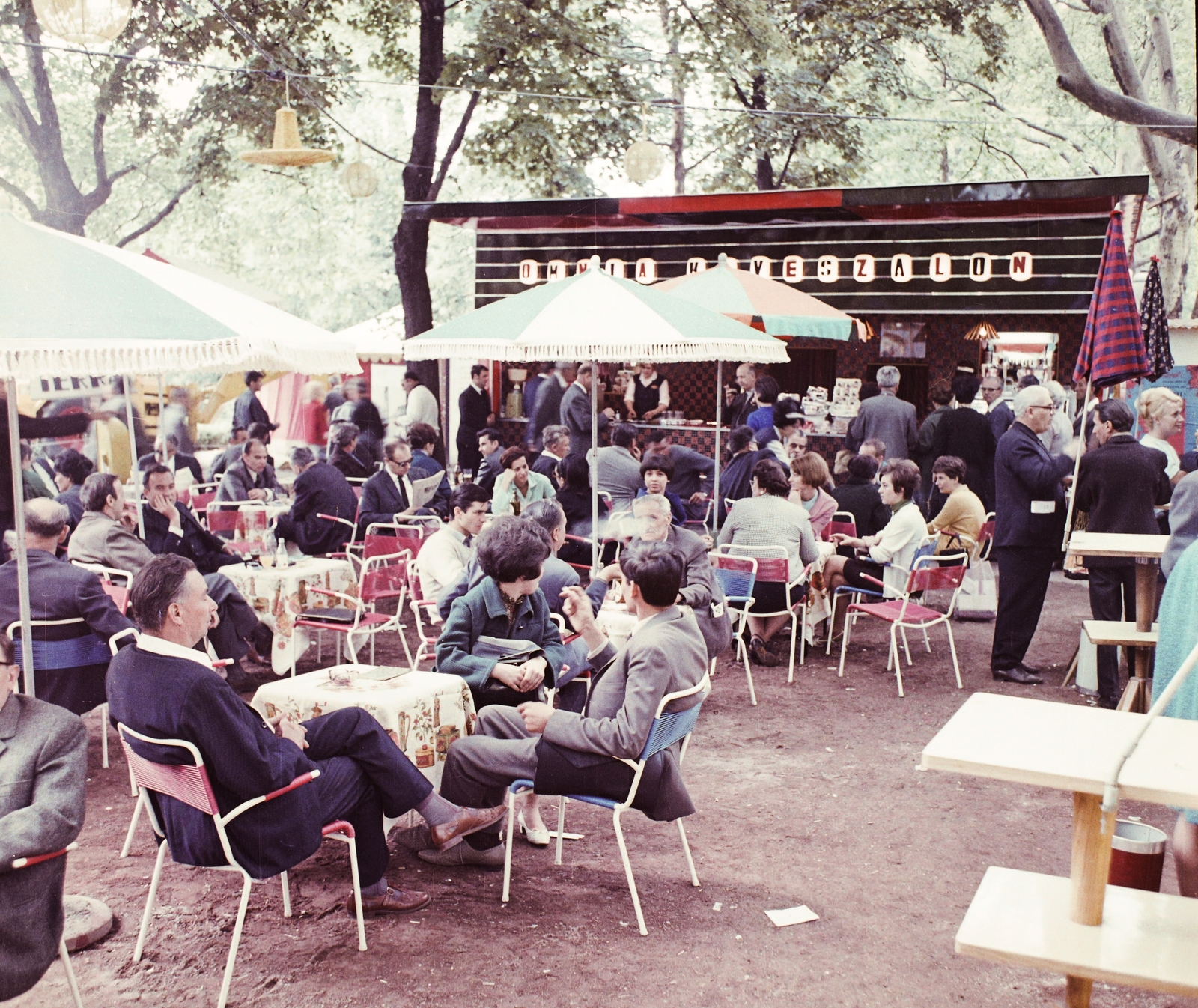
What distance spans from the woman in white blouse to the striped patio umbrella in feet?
5.78

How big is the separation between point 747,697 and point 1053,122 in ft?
67.8

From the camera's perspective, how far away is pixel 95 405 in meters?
12.3

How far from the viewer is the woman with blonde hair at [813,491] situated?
829 centimetres

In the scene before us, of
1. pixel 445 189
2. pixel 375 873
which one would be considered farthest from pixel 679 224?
pixel 445 189

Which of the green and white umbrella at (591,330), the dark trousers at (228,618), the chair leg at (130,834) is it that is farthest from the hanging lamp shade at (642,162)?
the chair leg at (130,834)

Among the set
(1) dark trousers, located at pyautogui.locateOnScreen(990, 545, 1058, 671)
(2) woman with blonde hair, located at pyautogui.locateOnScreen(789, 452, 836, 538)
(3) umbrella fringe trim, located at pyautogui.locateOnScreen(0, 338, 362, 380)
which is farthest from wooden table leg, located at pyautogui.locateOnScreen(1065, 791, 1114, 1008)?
(2) woman with blonde hair, located at pyautogui.locateOnScreen(789, 452, 836, 538)

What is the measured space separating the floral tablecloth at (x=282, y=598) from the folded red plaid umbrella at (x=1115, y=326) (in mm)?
4489

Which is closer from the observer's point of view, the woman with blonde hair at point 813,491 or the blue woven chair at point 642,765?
the blue woven chair at point 642,765

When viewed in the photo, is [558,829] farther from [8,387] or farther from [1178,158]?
[1178,158]

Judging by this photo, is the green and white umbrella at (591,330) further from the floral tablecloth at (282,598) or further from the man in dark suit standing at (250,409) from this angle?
the man in dark suit standing at (250,409)

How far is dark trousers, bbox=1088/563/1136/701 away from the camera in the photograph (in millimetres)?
6926

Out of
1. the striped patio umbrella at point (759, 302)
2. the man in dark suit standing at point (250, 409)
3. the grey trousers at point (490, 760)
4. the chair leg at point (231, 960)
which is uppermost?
the striped patio umbrella at point (759, 302)

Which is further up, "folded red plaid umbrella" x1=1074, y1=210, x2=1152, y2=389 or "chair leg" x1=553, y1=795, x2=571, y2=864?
"folded red plaid umbrella" x1=1074, y1=210, x2=1152, y2=389

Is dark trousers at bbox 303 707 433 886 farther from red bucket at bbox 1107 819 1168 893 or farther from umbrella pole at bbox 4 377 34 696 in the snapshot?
red bucket at bbox 1107 819 1168 893
